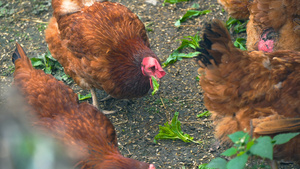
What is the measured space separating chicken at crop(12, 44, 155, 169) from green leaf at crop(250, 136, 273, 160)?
0.79 meters

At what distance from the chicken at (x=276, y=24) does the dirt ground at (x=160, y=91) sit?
96cm

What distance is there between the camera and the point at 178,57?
4.41m

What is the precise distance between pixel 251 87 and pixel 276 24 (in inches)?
53.2

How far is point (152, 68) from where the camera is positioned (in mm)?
3227

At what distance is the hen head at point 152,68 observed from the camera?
126 inches

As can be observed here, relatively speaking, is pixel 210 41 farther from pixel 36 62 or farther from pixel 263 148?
pixel 36 62

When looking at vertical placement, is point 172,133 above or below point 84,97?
above

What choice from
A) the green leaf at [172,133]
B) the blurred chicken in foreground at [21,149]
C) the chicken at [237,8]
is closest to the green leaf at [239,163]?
the blurred chicken in foreground at [21,149]

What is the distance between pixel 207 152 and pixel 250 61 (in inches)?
43.9

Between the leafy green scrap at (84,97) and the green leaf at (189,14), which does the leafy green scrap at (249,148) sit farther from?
the green leaf at (189,14)

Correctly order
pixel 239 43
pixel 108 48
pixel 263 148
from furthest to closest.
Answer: pixel 239 43 → pixel 108 48 → pixel 263 148

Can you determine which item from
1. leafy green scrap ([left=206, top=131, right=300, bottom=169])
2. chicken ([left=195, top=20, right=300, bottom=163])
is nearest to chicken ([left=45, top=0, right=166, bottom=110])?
chicken ([left=195, top=20, right=300, bottom=163])

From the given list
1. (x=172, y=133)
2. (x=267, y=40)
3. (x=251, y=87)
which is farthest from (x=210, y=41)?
(x=267, y=40)

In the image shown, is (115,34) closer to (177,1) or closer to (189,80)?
(189,80)
